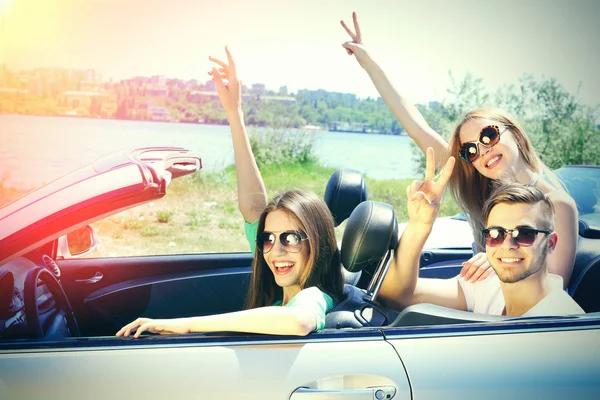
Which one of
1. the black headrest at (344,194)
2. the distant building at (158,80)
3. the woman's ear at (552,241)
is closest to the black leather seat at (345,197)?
the black headrest at (344,194)

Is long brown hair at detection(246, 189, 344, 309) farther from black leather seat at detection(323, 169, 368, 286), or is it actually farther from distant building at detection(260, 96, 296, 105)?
distant building at detection(260, 96, 296, 105)

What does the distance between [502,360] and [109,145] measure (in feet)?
30.1

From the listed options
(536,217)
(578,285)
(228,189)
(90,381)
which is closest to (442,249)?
(578,285)

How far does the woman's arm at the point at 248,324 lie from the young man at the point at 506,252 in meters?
0.62

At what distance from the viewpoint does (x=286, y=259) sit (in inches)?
87.2

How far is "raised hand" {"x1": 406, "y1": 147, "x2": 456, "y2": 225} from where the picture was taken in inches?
87.3

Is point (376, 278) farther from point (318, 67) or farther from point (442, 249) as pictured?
point (318, 67)

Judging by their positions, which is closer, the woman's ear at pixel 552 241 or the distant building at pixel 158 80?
the woman's ear at pixel 552 241

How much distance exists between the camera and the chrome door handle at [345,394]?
176 cm

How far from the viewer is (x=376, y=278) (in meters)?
2.44

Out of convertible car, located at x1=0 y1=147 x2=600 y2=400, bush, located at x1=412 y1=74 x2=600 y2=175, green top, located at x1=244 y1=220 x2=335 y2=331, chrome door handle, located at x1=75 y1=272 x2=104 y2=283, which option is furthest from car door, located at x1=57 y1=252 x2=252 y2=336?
bush, located at x1=412 y1=74 x2=600 y2=175

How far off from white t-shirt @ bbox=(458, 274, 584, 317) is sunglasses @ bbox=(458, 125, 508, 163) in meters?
0.49

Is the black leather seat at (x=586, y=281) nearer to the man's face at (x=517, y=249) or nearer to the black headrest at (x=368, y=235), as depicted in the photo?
the man's face at (x=517, y=249)

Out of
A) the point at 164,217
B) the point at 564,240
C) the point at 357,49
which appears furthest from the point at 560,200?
the point at 164,217
